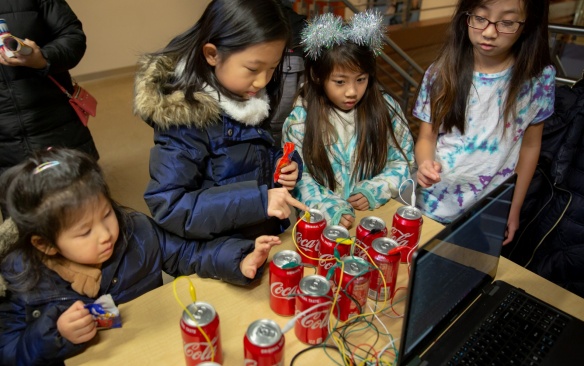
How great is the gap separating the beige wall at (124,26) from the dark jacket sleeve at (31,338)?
3.46 metres

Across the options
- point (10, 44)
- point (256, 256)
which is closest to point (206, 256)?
point (256, 256)

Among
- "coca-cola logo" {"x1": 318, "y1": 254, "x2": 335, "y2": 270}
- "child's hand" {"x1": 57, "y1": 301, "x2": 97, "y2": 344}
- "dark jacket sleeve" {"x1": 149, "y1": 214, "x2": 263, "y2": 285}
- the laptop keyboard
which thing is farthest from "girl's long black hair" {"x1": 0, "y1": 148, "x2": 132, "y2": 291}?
the laptop keyboard

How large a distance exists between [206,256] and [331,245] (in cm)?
34

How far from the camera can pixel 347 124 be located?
155cm

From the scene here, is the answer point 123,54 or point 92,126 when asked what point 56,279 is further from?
point 123,54

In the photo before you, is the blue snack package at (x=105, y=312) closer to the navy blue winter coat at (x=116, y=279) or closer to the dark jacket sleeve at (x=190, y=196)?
the navy blue winter coat at (x=116, y=279)

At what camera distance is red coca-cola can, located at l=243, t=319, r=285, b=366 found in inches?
30.1

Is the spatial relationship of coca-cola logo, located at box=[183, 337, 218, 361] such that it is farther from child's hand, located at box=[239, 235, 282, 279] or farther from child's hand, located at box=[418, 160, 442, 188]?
child's hand, located at box=[418, 160, 442, 188]

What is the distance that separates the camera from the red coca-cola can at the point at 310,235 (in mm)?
1097

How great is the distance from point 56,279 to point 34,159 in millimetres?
286

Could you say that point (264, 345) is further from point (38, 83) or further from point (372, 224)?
point (38, 83)

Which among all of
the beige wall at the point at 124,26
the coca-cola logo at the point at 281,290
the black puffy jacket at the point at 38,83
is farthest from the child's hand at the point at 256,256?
the beige wall at the point at 124,26

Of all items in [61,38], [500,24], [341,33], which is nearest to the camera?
[500,24]

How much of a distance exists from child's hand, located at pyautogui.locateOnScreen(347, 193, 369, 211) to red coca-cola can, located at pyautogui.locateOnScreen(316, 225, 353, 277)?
375 mm
